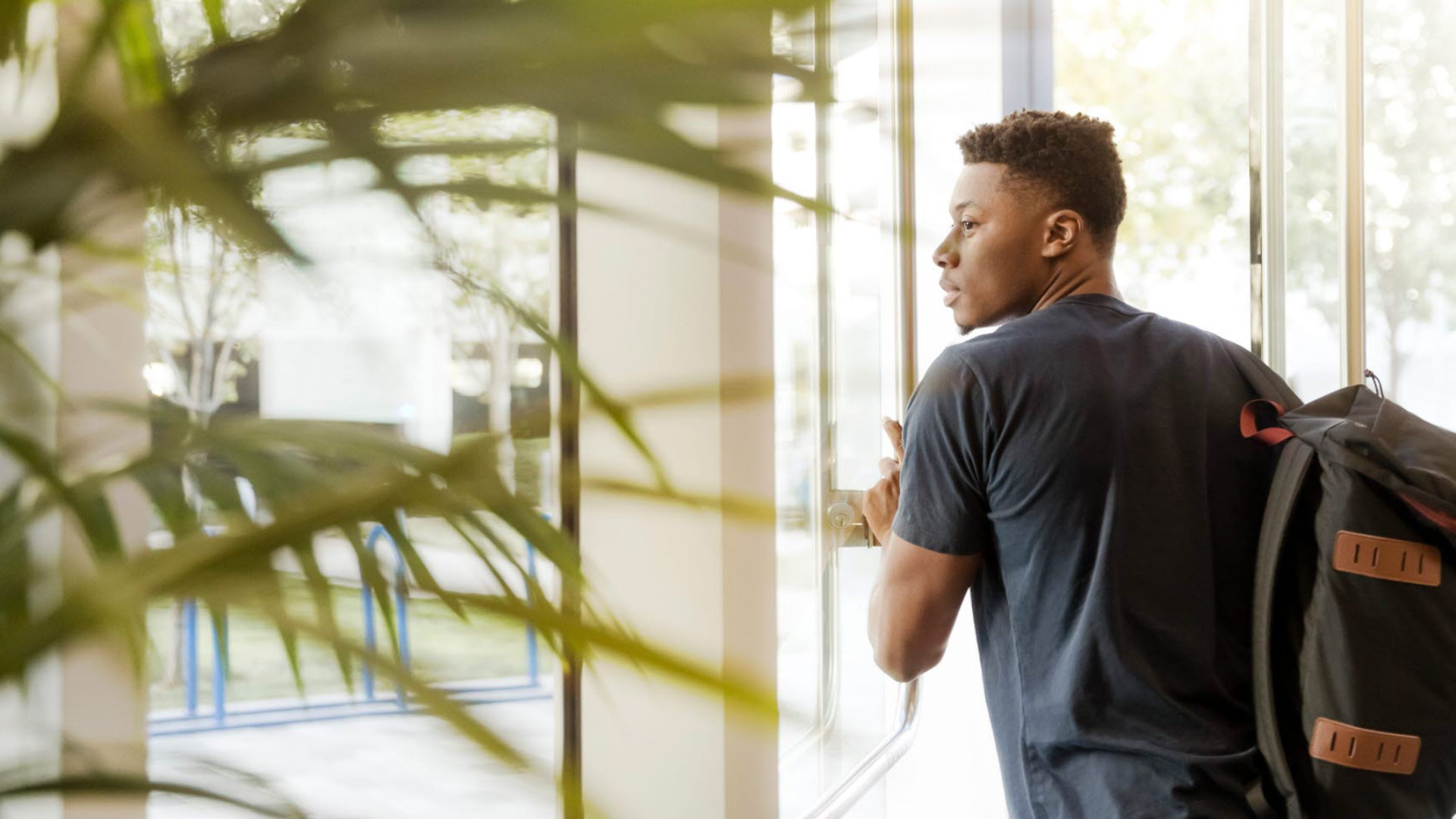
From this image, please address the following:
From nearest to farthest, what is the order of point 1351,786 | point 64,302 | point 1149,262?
point 64,302 → point 1351,786 → point 1149,262

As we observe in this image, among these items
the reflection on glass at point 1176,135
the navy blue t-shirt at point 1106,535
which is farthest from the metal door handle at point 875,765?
the reflection on glass at point 1176,135

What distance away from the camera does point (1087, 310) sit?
1646 mm

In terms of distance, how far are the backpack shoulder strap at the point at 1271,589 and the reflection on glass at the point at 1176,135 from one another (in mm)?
2064

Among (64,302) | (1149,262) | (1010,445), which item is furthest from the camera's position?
(1149,262)

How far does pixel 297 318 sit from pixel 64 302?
1001 millimetres

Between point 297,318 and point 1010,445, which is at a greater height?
point 297,318

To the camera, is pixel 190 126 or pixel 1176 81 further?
pixel 1176 81

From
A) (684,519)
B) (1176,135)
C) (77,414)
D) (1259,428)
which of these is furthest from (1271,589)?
(1176,135)

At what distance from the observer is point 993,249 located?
1.81 m

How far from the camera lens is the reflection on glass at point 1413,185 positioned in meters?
3.64

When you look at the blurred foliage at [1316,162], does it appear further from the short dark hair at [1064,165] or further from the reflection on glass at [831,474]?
the short dark hair at [1064,165]

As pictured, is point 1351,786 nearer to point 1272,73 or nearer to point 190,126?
point 190,126

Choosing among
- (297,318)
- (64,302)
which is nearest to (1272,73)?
(297,318)

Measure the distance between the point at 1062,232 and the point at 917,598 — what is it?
576 mm
